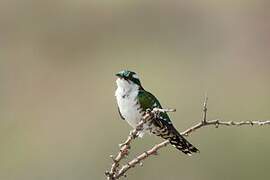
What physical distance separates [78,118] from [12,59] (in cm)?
419

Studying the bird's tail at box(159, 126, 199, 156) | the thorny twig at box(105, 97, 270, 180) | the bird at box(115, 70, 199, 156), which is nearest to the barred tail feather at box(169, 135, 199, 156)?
the bird's tail at box(159, 126, 199, 156)

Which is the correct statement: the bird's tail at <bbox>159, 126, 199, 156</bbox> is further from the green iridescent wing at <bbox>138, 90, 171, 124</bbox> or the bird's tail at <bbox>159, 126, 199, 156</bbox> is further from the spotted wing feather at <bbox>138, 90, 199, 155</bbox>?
the green iridescent wing at <bbox>138, 90, 171, 124</bbox>

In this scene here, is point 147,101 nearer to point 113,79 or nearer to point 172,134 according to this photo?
point 172,134

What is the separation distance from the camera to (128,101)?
21.8 ft

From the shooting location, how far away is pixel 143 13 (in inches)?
884

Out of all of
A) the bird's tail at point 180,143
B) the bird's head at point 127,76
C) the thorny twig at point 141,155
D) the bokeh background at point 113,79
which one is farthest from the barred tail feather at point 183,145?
the bokeh background at point 113,79

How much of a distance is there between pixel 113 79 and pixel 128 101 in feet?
35.3

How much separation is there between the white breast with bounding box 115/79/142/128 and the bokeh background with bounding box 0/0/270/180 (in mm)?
5988

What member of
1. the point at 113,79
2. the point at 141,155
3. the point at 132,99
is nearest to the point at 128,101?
the point at 132,99

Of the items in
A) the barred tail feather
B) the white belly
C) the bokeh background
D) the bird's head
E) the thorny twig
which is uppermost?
the bokeh background

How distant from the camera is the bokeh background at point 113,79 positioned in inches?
567

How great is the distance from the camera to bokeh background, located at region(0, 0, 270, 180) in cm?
1441

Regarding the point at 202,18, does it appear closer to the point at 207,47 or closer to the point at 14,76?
the point at 207,47

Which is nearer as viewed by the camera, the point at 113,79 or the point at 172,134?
the point at 172,134
